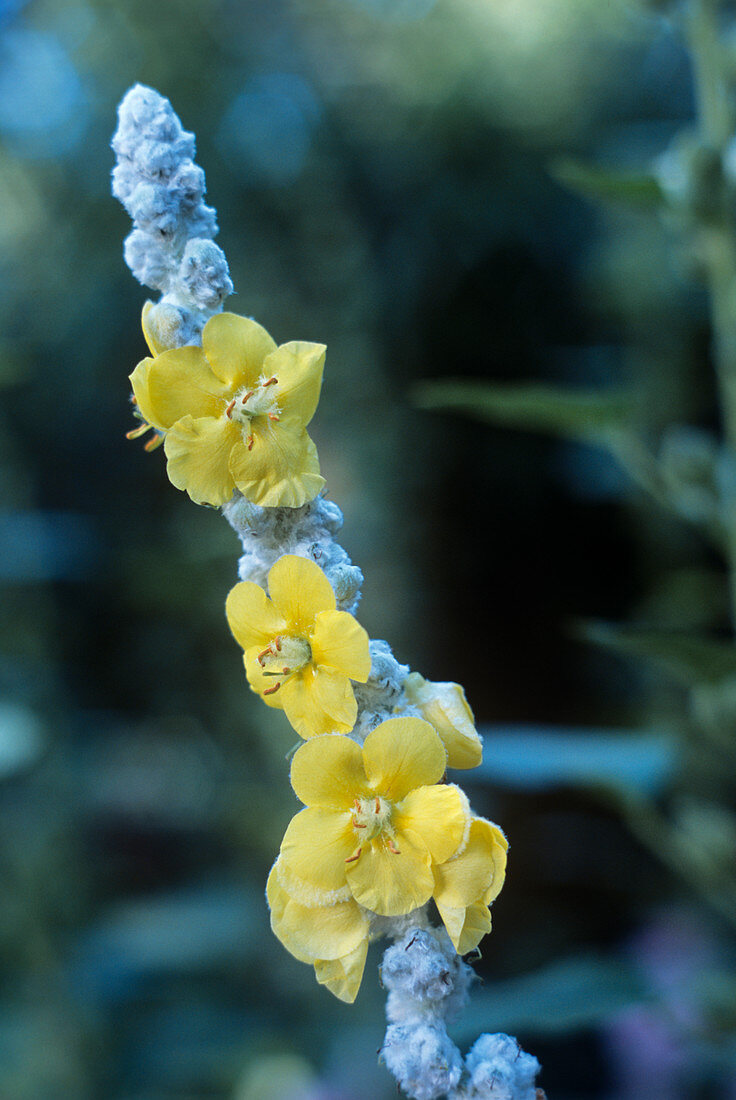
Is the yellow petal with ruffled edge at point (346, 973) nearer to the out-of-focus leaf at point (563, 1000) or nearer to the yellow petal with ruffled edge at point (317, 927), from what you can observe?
the yellow petal with ruffled edge at point (317, 927)

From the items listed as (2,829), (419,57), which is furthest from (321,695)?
(419,57)

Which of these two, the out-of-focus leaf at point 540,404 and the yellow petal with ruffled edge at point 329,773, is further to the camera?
the out-of-focus leaf at point 540,404

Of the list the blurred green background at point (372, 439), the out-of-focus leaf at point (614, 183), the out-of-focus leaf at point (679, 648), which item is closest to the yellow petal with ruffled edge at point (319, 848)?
the out-of-focus leaf at point (679, 648)

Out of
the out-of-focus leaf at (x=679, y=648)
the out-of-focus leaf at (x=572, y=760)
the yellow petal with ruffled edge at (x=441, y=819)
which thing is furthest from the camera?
the out-of-focus leaf at (x=572, y=760)

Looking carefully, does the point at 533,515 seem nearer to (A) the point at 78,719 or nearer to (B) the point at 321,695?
(A) the point at 78,719

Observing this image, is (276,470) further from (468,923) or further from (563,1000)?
(563,1000)

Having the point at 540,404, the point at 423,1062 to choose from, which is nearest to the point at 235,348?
the point at 423,1062
